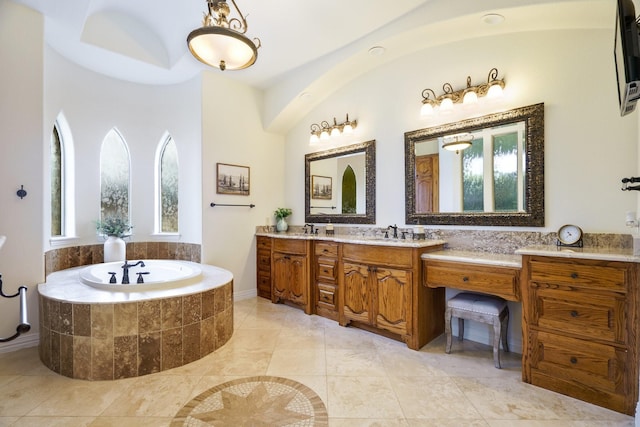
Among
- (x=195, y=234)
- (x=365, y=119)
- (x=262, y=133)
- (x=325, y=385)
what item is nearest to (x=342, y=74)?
(x=365, y=119)

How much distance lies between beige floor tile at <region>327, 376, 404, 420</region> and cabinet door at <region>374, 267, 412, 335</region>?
64 cm

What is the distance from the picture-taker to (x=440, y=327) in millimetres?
2979

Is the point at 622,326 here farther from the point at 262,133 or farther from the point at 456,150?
the point at 262,133

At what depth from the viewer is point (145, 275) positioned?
3.47m

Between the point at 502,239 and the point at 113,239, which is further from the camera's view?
the point at 113,239

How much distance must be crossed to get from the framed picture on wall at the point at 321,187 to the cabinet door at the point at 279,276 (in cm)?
101

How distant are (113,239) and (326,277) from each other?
2791mm

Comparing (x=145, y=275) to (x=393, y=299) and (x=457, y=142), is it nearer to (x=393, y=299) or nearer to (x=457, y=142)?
(x=393, y=299)

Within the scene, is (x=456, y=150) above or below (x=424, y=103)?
below

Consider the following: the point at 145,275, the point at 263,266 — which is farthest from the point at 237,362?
the point at 263,266

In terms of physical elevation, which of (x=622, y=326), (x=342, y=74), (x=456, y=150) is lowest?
(x=622, y=326)

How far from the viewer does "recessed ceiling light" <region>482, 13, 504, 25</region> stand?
2453mm

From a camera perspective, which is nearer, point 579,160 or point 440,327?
point 579,160

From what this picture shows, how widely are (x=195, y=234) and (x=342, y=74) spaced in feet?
9.42
